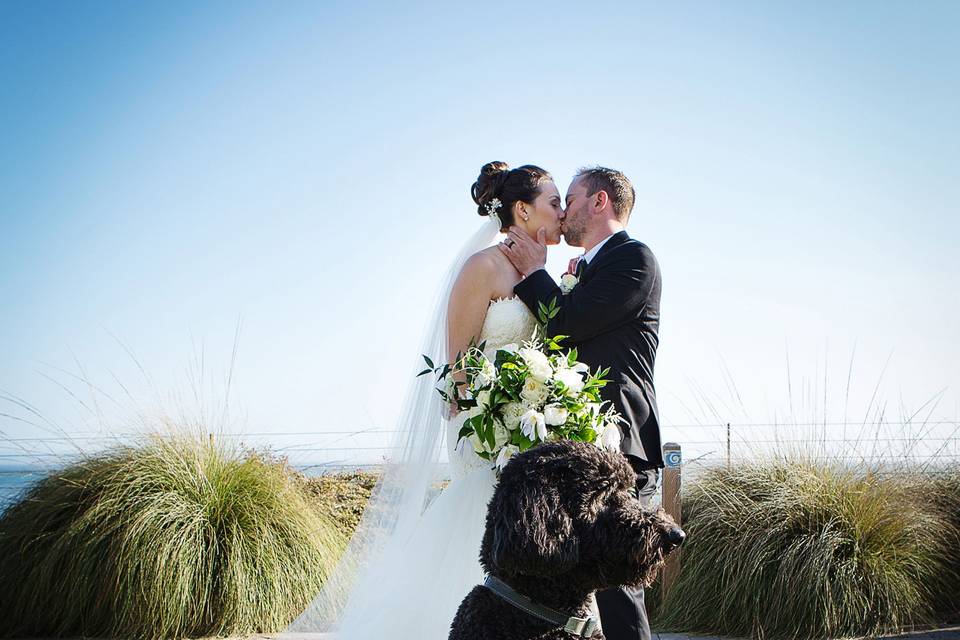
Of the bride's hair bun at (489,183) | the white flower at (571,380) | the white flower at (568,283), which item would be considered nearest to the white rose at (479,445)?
the white flower at (571,380)

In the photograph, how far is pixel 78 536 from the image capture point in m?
4.79

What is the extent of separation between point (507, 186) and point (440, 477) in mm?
1588

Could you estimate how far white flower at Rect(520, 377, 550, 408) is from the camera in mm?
2730

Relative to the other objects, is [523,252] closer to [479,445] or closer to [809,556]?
[479,445]

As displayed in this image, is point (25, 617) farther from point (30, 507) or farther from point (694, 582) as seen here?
point (694, 582)

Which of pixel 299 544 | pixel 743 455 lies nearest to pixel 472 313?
pixel 299 544

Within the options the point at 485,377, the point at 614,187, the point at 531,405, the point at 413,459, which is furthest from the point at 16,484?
the point at 614,187

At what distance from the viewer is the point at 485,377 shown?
2814 mm

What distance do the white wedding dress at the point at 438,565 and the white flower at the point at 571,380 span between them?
74 cm

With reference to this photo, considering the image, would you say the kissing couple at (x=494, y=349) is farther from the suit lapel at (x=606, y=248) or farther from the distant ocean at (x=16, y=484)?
the distant ocean at (x=16, y=484)

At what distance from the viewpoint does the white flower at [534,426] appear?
2.62 metres

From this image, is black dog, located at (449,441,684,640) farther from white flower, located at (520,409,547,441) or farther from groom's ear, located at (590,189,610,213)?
groom's ear, located at (590,189,610,213)

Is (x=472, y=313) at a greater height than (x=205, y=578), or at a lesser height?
greater

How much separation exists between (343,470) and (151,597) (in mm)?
2342
